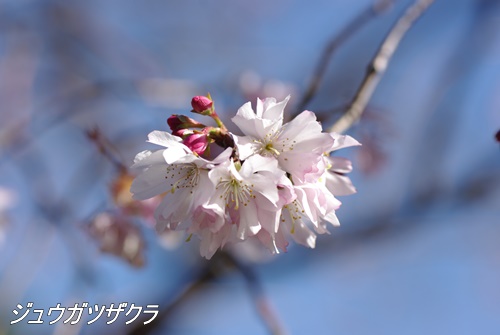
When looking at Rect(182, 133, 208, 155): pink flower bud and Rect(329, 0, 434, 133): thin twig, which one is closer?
Rect(182, 133, 208, 155): pink flower bud

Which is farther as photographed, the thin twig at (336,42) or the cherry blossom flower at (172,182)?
the thin twig at (336,42)

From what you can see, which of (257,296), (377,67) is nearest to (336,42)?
(377,67)

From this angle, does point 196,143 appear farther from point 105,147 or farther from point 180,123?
point 105,147

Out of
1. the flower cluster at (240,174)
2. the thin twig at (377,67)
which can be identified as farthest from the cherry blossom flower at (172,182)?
the thin twig at (377,67)

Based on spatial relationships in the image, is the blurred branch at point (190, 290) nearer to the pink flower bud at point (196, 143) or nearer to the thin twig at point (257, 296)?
the thin twig at point (257, 296)

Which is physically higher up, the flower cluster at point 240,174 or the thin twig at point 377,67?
the thin twig at point 377,67

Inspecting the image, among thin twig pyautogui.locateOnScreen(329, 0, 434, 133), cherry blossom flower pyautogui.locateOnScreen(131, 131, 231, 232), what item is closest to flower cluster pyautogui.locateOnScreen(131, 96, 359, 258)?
cherry blossom flower pyautogui.locateOnScreen(131, 131, 231, 232)

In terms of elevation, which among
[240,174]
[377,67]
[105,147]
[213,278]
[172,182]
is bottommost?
[240,174]

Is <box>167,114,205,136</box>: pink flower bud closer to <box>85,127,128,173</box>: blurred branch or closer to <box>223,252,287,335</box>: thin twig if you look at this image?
<box>85,127,128,173</box>: blurred branch
